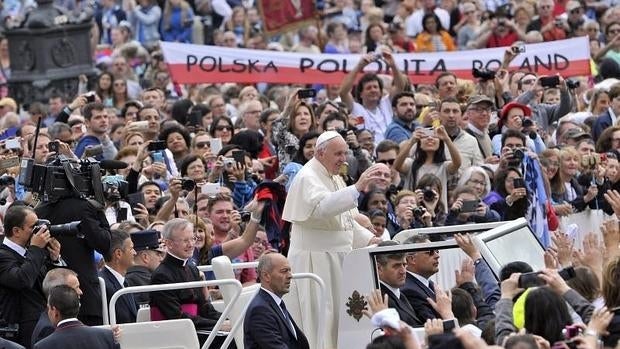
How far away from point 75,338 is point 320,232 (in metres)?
3.41

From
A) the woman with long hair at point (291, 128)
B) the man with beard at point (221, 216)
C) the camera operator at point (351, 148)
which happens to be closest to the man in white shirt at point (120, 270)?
the man with beard at point (221, 216)

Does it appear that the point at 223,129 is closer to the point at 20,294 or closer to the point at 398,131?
the point at 398,131

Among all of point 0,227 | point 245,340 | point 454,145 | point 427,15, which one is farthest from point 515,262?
point 427,15

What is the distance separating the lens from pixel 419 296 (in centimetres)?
1616

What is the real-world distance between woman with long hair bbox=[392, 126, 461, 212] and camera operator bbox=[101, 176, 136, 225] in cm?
323

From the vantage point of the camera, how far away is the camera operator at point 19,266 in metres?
15.9

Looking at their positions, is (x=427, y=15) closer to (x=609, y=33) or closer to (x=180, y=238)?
(x=609, y=33)

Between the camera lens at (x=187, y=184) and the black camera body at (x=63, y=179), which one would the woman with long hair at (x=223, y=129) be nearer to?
the camera lens at (x=187, y=184)

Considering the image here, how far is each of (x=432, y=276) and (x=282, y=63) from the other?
31.2 ft

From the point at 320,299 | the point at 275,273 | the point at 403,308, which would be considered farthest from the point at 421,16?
Result: the point at 275,273

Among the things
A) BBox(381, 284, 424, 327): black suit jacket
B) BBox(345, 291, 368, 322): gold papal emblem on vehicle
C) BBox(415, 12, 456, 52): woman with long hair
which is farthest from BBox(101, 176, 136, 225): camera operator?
BBox(415, 12, 456, 52): woman with long hair

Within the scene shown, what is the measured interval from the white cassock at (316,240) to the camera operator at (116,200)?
1.35 meters

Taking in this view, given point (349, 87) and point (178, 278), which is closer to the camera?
point (178, 278)

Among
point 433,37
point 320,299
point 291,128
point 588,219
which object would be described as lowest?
point 588,219
